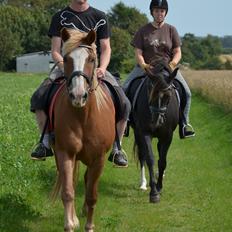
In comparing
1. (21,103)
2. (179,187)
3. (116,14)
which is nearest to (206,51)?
(116,14)

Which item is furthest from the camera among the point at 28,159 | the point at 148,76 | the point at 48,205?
the point at 28,159

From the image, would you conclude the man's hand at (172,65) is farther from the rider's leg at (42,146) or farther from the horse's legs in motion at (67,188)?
the horse's legs in motion at (67,188)

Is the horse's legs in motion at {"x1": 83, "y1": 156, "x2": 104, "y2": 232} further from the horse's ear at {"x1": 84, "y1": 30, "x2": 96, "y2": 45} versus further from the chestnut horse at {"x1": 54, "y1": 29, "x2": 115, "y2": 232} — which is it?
the horse's ear at {"x1": 84, "y1": 30, "x2": 96, "y2": 45}

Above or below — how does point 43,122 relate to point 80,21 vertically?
below

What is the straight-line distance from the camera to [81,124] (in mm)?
6547

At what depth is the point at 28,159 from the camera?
1034cm

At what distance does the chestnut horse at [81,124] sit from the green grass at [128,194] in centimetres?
98

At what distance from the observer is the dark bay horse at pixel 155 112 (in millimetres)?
9188

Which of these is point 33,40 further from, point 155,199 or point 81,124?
point 81,124

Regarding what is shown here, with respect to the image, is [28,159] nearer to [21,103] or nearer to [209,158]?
[209,158]

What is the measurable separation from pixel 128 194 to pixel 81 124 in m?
3.29

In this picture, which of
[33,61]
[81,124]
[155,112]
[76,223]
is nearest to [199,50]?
[33,61]

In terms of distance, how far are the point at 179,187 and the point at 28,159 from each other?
2773 mm

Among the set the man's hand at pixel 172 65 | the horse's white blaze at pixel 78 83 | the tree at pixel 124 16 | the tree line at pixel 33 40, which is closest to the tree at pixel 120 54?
the tree line at pixel 33 40
